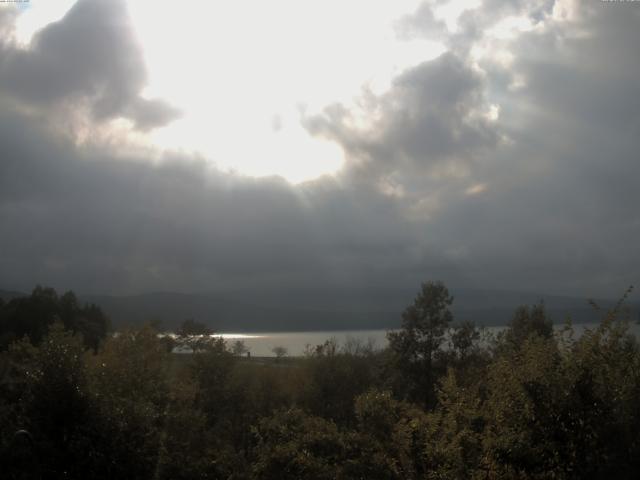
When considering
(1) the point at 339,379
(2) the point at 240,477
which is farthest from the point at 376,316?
(2) the point at 240,477

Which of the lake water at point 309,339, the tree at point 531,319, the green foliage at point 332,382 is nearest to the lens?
the lake water at point 309,339

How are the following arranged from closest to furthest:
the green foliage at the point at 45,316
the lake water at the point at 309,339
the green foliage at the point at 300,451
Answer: the green foliage at the point at 300,451, the lake water at the point at 309,339, the green foliage at the point at 45,316

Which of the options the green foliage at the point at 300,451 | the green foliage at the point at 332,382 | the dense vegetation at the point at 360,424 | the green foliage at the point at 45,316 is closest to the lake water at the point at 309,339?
the dense vegetation at the point at 360,424

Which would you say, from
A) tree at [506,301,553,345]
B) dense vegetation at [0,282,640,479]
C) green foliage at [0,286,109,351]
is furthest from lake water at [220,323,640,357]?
green foliage at [0,286,109,351]

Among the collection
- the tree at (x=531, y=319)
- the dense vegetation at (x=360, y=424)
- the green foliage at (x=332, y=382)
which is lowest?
the green foliage at (x=332, y=382)

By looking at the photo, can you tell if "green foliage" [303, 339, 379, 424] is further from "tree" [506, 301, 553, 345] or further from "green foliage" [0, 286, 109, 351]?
"green foliage" [0, 286, 109, 351]

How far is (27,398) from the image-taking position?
15.2 m

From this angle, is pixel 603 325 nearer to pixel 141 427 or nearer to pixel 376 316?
pixel 141 427

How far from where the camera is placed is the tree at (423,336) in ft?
118

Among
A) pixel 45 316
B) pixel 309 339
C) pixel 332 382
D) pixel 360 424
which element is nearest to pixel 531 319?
pixel 332 382

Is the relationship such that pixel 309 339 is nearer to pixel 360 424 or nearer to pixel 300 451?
pixel 360 424

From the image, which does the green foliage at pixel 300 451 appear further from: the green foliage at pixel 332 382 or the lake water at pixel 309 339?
the green foliage at pixel 332 382

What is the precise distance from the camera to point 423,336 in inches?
1419

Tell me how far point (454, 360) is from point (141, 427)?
24432 mm
